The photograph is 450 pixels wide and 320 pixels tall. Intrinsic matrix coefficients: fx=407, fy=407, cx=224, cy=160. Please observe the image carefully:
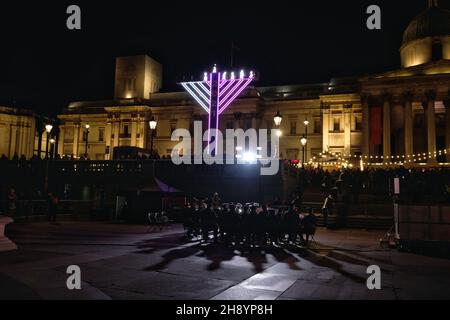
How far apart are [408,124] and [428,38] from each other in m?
12.8

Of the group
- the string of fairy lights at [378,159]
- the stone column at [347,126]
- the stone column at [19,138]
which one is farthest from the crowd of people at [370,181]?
the stone column at [19,138]

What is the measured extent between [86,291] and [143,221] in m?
15.8

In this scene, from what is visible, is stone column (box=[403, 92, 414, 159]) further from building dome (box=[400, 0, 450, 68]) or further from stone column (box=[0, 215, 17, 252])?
stone column (box=[0, 215, 17, 252])

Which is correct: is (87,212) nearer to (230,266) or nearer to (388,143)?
(230,266)

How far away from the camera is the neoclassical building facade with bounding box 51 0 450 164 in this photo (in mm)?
45938

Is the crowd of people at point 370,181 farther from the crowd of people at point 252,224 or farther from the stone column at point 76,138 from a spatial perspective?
the stone column at point 76,138

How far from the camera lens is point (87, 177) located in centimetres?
3228

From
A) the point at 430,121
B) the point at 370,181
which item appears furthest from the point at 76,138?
the point at 430,121

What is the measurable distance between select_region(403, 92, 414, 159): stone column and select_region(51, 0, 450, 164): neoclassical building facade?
11cm

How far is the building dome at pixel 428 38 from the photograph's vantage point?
1966 inches

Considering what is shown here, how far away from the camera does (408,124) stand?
150ft

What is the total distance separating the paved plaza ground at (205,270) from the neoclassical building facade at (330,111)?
29416 millimetres

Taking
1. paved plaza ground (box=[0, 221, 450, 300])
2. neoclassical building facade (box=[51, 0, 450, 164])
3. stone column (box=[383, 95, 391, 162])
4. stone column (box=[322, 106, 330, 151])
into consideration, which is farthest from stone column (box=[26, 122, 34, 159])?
paved plaza ground (box=[0, 221, 450, 300])
